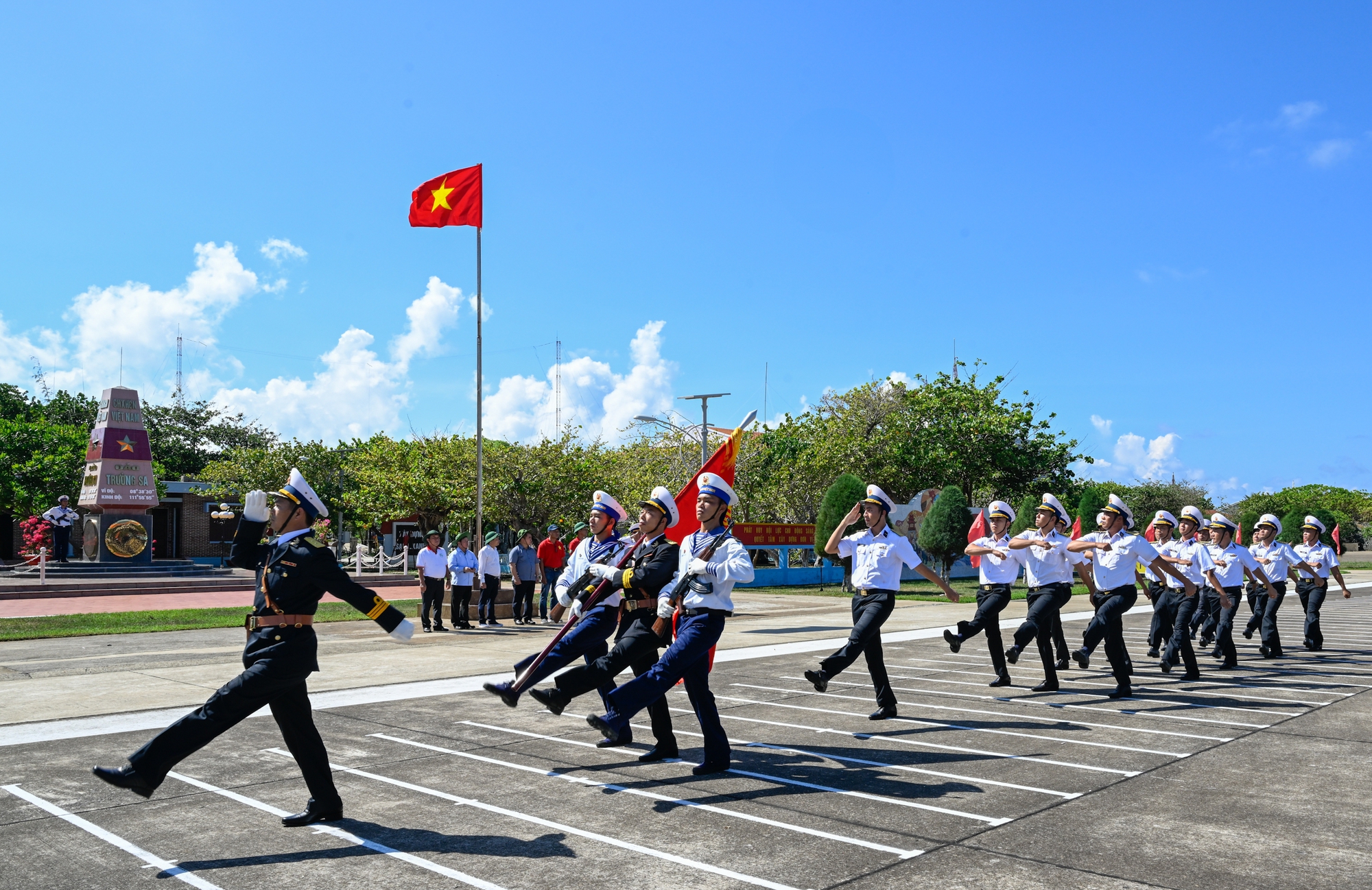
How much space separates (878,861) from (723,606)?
223 centimetres

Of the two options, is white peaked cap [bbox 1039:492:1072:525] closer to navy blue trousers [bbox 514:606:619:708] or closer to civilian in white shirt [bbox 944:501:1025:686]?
civilian in white shirt [bbox 944:501:1025:686]

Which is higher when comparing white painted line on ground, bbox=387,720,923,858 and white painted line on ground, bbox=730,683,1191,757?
white painted line on ground, bbox=387,720,923,858

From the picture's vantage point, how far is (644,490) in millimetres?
43844

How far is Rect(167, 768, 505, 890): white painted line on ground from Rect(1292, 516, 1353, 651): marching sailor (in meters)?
13.7

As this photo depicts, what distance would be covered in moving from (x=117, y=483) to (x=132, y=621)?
17041 millimetres

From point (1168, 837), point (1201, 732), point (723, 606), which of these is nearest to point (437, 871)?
point (723, 606)

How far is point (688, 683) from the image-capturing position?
273 inches

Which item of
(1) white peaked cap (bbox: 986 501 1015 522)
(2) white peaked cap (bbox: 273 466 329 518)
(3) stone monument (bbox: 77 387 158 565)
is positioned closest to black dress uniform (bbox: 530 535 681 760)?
(2) white peaked cap (bbox: 273 466 329 518)

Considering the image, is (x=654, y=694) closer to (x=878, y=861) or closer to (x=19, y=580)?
(x=878, y=861)

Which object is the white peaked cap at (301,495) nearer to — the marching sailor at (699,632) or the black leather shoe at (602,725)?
the black leather shoe at (602,725)

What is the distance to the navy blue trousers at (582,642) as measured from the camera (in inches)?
285

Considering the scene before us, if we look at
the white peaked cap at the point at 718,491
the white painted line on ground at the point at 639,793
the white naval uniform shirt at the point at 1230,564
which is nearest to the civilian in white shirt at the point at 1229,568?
the white naval uniform shirt at the point at 1230,564

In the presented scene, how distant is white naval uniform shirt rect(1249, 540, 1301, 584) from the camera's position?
14.5m

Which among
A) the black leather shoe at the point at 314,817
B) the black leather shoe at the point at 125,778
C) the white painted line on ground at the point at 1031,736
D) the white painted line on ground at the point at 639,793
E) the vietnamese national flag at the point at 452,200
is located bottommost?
the white painted line on ground at the point at 1031,736
